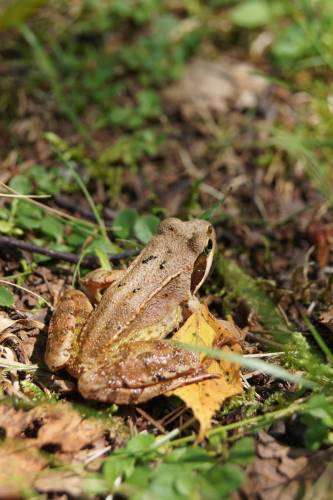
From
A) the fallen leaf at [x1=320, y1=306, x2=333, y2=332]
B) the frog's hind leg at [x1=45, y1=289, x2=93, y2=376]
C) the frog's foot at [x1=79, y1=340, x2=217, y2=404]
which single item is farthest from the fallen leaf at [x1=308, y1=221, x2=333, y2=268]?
the frog's hind leg at [x1=45, y1=289, x2=93, y2=376]

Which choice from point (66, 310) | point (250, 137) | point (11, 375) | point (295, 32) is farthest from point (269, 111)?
point (11, 375)

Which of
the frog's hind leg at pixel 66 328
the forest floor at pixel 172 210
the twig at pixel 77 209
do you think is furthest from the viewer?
the twig at pixel 77 209

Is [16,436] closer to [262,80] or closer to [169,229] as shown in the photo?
[169,229]

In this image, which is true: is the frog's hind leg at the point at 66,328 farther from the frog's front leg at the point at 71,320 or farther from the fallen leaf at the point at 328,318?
the fallen leaf at the point at 328,318

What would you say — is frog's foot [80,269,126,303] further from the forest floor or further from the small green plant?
the small green plant

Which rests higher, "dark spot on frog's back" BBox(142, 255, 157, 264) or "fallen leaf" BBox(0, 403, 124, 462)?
"dark spot on frog's back" BBox(142, 255, 157, 264)

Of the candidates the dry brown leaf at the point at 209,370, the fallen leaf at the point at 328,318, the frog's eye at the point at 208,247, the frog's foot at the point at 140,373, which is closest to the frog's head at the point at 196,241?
the frog's eye at the point at 208,247
